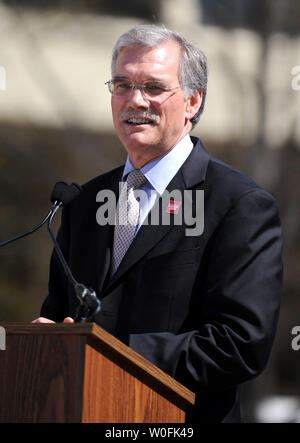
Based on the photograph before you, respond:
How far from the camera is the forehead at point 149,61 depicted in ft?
10.5

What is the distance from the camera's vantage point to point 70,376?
2178 millimetres

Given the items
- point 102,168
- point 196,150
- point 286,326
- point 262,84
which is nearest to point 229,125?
point 262,84

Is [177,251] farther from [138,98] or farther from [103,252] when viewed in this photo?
[138,98]

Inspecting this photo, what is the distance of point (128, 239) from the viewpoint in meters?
3.07

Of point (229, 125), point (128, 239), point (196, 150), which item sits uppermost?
point (229, 125)

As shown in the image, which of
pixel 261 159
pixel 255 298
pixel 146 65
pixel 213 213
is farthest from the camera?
pixel 261 159

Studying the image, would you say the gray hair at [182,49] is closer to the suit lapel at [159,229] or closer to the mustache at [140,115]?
the mustache at [140,115]

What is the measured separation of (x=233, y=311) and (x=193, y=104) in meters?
0.98

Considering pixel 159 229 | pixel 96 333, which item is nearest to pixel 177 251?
pixel 159 229

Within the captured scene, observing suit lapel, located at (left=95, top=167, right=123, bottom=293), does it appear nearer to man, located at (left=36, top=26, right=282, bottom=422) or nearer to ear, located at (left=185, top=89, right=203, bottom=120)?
man, located at (left=36, top=26, right=282, bottom=422)

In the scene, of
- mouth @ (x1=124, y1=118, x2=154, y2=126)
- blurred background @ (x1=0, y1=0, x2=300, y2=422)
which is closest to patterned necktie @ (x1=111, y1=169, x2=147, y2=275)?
mouth @ (x1=124, y1=118, x2=154, y2=126)
